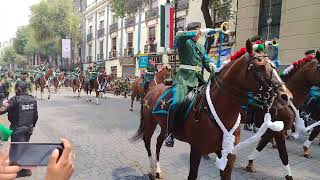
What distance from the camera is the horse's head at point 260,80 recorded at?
143 inches

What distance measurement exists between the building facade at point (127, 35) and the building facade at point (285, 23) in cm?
250

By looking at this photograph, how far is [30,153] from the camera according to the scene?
1996mm

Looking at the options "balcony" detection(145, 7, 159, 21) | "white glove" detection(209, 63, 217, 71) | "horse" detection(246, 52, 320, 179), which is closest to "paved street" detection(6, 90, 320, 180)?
"horse" detection(246, 52, 320, 179)

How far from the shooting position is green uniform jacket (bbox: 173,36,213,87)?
4.93 metres

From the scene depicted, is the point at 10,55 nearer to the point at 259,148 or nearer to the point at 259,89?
the point at 259,148

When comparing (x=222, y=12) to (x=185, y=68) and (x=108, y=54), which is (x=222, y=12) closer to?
(x=185, y=68)

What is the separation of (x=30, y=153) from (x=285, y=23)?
545 inches

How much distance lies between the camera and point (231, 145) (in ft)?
13.5

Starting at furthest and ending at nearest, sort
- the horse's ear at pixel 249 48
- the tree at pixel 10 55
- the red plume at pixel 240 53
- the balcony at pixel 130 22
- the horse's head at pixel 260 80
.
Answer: the tree at pixel 10 55
the balcony at pixel 130 22
the red plume at pixel 240 53
the horse's ear at pixel 249 48
the horse's head at pixel 260 80

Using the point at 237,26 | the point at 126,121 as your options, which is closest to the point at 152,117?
the point at 126,121

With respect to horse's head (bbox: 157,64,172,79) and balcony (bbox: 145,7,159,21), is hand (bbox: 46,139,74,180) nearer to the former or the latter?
horse's head (bbox: 157,64,172,79)

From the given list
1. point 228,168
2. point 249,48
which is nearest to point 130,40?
point 228,168

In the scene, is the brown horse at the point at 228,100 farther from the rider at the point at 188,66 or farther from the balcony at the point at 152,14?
the balcony at the point at 152,14

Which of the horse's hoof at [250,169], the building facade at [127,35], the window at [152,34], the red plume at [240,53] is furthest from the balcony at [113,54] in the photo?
the red plume at [240,53]
